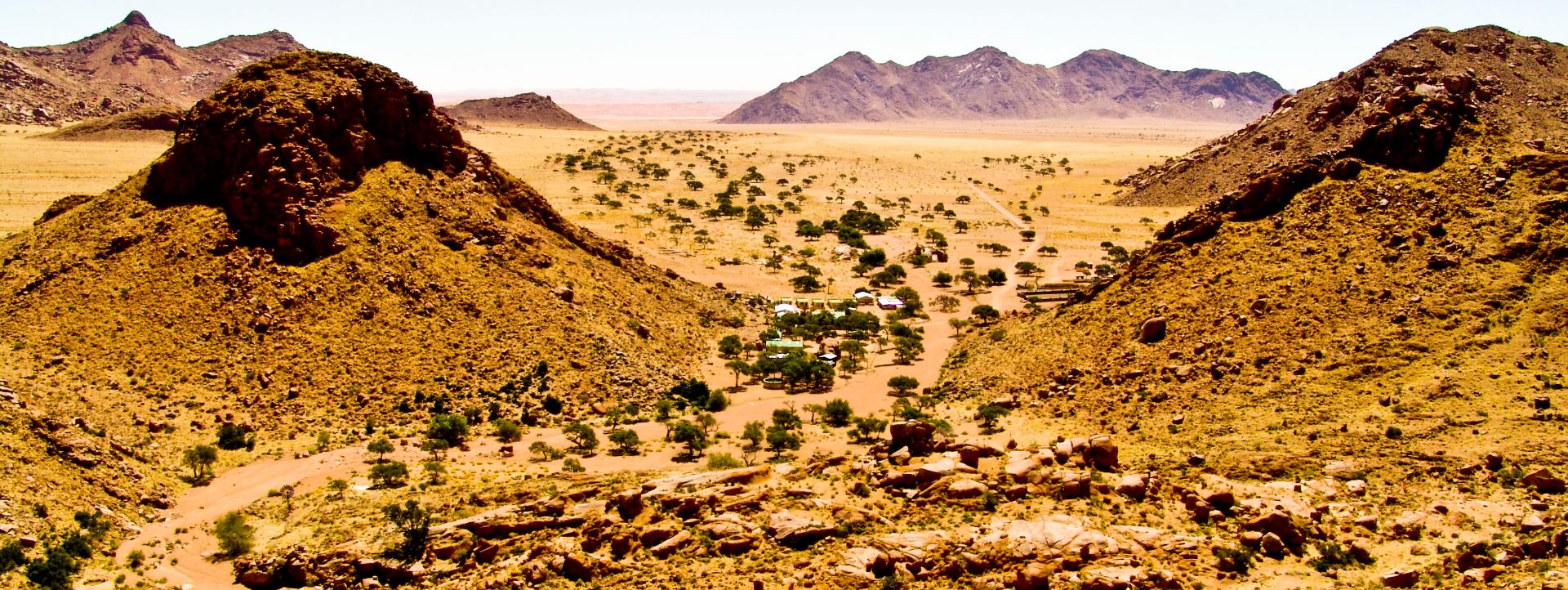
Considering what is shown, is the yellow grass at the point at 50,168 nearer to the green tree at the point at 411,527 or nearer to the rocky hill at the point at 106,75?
the rocky hill at the point at 106,75

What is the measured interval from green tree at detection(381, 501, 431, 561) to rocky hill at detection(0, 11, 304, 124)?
125 m

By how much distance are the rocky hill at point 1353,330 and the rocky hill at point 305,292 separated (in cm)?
1562

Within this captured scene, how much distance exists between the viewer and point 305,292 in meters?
34.1

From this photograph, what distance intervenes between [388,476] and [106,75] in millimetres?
186717

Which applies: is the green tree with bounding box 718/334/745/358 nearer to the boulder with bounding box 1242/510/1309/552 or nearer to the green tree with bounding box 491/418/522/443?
the green tree with bounding box 491/418/522/443

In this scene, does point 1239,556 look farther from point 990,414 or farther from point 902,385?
point 902,385

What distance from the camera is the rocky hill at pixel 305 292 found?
3106 cm

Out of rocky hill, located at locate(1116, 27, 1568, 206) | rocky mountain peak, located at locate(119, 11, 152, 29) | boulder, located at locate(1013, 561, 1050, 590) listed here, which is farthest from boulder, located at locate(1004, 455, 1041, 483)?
rocky mountain peak, located at locate(119, 11, 152, 29)

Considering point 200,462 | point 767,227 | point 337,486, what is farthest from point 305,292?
point 767,227

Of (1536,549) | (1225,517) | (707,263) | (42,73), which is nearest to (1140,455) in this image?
A: (1225,517)

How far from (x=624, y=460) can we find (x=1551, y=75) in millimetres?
87899

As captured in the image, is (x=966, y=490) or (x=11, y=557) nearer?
(x=11, y=557)

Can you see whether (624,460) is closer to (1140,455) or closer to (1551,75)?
(1140,455)

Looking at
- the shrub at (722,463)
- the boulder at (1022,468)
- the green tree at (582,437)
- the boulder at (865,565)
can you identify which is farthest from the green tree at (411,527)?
the boulder at (1022,468)
